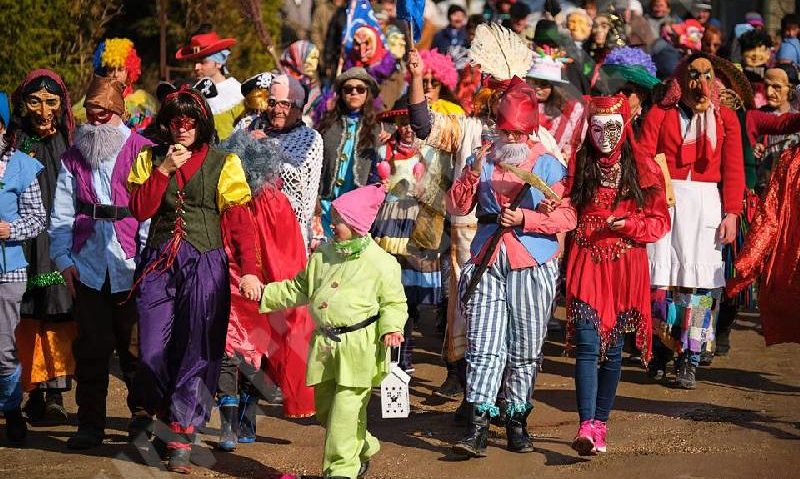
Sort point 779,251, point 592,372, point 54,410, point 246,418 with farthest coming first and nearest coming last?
point 54,410
point 779,251
point 246,418
point 592,372

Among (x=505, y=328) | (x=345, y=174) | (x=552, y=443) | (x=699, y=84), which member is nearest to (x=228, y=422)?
(x=505, y=328)

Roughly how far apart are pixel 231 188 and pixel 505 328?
1.66 m

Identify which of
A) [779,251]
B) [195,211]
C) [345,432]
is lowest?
[345,432]

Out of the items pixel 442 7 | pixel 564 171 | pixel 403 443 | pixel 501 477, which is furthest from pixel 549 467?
pixel 442 7

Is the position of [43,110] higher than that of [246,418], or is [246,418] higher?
[43,110]

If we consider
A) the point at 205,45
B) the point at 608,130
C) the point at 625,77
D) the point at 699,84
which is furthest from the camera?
the point at 205,45

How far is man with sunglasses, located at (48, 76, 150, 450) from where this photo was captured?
8.00 meters

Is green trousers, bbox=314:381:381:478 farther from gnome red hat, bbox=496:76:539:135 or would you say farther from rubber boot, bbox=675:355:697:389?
rubber boot, bbox=675:355:697:389

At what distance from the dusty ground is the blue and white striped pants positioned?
41 cm

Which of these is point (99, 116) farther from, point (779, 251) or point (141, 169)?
point (779, 251)

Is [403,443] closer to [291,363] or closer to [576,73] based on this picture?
[291,363]

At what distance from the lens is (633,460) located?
7.59 meters

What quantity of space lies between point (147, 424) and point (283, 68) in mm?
5011

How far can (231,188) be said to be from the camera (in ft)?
24.3
